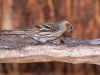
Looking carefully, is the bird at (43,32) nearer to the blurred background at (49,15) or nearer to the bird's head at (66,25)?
the bird's head at (66,25)

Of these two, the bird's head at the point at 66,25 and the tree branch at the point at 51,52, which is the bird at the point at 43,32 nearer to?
the bird's head at the point at 66,25

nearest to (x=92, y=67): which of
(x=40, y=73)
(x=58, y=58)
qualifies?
(x=40, y=73)

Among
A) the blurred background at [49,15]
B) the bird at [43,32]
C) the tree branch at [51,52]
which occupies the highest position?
the blurred background at [49,15]

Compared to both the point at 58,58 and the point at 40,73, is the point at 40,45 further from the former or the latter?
the point at 40,73

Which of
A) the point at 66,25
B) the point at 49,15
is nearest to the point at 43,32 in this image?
the point at 66,25

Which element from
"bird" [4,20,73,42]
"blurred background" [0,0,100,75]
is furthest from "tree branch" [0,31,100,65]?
"blurred background" [0,0,100,75]

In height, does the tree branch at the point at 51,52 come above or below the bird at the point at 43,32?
below

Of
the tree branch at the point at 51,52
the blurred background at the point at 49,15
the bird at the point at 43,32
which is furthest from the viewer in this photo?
the blurred background at the point at 49,15

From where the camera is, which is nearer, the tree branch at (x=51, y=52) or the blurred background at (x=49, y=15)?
the tree branch at (x=51, y=52)

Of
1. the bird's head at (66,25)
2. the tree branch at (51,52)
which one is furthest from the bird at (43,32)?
the tree branch at (51,52)

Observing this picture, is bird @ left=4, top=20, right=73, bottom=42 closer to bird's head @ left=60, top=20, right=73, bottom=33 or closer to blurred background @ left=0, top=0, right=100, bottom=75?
bird's head @ left=60, top=20, right=73, bottom=33

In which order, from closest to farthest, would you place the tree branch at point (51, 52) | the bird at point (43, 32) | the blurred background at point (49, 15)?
the tree branch at point (51, 52)
the bird at point (43, 32)
the blurred background at point (49, 15)
